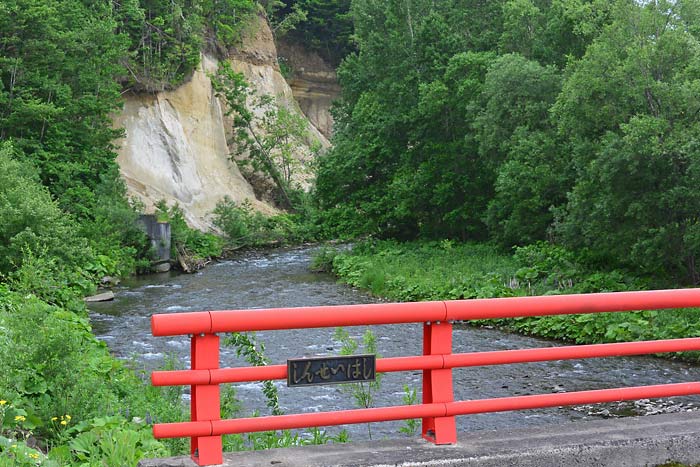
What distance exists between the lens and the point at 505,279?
931 inches

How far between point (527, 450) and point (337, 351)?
431 inches

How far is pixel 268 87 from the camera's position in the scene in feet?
184

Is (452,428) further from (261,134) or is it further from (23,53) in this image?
(261,134)

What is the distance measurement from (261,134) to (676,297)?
47925 millimetres

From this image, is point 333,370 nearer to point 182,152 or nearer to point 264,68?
point 182,152

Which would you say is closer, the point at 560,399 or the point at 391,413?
the point at 391,413

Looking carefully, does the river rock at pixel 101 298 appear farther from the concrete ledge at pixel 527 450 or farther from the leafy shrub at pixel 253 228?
the concrete ledge at pixel 527 450

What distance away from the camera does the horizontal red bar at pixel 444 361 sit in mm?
4133

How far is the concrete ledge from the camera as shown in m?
4.38

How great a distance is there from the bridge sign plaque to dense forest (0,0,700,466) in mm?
1760

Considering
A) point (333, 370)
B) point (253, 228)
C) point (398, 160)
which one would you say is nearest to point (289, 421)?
point (333, 370)

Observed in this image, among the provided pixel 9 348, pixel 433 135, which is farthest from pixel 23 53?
pixel 9 348

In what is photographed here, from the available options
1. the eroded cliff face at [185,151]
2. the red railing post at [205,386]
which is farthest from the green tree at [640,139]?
the eroded cliff face at [185,151]

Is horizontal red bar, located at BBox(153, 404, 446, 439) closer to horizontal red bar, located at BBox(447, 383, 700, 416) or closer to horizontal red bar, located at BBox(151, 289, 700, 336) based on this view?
horizontal red bar, located at BBox(447, 383, 700, 416)
